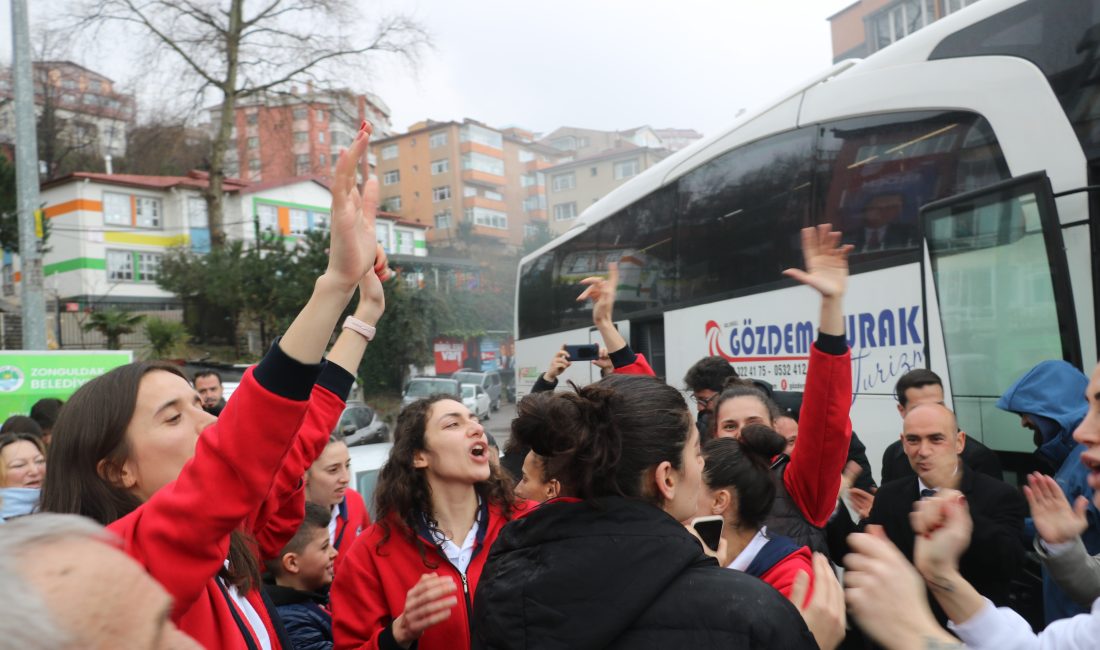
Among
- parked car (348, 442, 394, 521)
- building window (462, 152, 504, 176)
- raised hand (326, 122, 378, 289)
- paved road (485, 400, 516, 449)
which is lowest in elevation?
paved road (485, 400, 516, 449)

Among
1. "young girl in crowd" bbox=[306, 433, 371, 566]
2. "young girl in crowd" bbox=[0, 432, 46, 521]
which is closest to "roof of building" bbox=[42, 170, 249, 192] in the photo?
"young girl in crowd" bbox=[0, 432, 46, 521]

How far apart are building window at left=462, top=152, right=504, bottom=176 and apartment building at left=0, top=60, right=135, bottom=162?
27727 millimetres

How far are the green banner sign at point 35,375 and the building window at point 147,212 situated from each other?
117 feet

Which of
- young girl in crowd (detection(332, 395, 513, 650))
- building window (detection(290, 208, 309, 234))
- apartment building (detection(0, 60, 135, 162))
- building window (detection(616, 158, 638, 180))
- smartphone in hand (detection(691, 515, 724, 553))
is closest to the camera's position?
young girl in crowd (detection(332, 395, 513, 650))

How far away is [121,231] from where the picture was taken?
40219mm

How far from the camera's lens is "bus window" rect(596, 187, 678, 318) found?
901cm

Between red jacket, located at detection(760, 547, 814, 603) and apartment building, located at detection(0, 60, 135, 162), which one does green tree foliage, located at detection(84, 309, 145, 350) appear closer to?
apartment building, located at detection(0, 60, 135, 162)

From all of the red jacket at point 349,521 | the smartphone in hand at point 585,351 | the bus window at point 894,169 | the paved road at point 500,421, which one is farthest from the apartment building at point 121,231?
the red jacket at point 349,521

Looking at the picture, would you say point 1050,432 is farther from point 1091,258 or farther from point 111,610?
point 111,610

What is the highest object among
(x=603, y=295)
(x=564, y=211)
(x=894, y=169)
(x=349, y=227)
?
(x=564, y=211)

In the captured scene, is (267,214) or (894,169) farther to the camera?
(267,214)

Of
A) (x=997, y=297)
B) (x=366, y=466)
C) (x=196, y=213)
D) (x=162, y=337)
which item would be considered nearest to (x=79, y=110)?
(x=196, y=213)

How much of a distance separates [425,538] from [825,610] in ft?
4.61

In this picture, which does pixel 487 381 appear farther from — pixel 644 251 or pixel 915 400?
pixel 915 400
